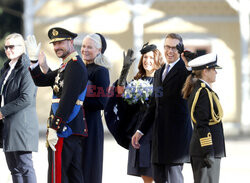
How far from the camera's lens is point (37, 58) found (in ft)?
20.3

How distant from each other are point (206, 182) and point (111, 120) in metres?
1.71

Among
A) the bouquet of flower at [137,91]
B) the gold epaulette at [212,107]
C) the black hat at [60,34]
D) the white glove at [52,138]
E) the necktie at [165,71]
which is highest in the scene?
the black hat at [60,34]

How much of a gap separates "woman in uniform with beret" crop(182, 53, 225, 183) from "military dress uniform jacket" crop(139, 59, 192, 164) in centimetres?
40

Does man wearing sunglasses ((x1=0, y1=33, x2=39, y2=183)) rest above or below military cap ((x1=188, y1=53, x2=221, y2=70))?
below

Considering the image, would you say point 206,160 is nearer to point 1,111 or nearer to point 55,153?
point 55,153

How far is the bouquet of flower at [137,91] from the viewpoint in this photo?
6902mm

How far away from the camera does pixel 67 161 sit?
19.2 ft

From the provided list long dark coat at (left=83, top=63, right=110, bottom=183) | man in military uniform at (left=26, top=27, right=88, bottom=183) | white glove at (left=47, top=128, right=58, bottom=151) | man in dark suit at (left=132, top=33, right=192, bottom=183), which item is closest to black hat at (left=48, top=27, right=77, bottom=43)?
man in military uniform at (left=26, top=27, right=88, bottom=183)

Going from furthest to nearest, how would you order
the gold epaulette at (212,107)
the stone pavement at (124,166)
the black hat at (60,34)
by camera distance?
the stone pavement at (124,166) → the black hat at (60,34) → the gold epaulette at (212,107)

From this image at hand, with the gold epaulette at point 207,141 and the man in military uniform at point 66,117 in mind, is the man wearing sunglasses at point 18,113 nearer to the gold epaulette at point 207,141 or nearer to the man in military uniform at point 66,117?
the man in military uniform at point 66,117

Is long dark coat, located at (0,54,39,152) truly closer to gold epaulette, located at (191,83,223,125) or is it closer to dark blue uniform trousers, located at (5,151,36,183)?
dark blue uniform trousers, located at (5,151,36,183)

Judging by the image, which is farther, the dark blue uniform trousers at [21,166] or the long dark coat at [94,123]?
the dark blue uniform trousers at [21,166]

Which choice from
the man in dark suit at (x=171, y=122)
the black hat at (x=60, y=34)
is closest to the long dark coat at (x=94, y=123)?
the man in dark suit at (x=171, y=122)

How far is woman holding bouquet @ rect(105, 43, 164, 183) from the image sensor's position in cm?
697
